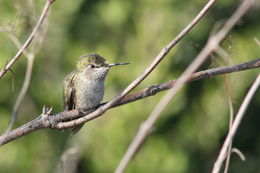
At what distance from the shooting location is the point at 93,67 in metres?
5.31

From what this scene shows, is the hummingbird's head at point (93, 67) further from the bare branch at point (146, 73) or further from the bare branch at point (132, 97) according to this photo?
the bare branch at point (146, 73)

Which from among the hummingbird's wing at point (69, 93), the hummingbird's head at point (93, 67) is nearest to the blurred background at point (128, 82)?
the hummingbird's head at point (93, 67)

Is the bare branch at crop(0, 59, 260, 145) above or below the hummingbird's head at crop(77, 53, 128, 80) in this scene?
below

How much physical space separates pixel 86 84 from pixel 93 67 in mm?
274

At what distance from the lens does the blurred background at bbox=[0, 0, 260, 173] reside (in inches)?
281

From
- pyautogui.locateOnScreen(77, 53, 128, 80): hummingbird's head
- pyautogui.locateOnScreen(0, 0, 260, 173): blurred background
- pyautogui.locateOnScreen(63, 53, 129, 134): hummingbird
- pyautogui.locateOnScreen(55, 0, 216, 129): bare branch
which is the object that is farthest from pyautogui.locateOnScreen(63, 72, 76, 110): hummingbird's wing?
pyautogui.locateOnScreen(55, 0, 216, 129): bare branch

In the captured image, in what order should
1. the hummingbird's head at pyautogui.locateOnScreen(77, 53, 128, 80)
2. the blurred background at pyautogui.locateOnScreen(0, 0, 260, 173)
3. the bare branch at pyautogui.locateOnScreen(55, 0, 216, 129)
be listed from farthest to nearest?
the blurred background at pyautogui.locateOnScreen(0, 0, 260, 173)
the hummingbird's head at pyautogui.locateOnScreen(77, 53, 128, 80)
the bare branch at pyautogui.locateOnScreen(55, 0, 216, 129)

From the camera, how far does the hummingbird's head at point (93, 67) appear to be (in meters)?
5.20

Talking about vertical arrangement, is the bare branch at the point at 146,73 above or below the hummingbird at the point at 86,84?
below

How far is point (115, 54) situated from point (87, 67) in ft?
6.89

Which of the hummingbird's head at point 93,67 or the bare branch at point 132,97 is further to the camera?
the hummingbird's head at point 93,67

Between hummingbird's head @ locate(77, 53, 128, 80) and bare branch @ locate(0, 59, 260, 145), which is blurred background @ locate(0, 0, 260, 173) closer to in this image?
hummingbird's head @ locate(77, 53, 128, 80)

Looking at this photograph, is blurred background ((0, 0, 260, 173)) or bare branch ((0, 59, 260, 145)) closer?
bare branch ((0, 59, 260, 145))

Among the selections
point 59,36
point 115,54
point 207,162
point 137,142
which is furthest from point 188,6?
point 137,142
